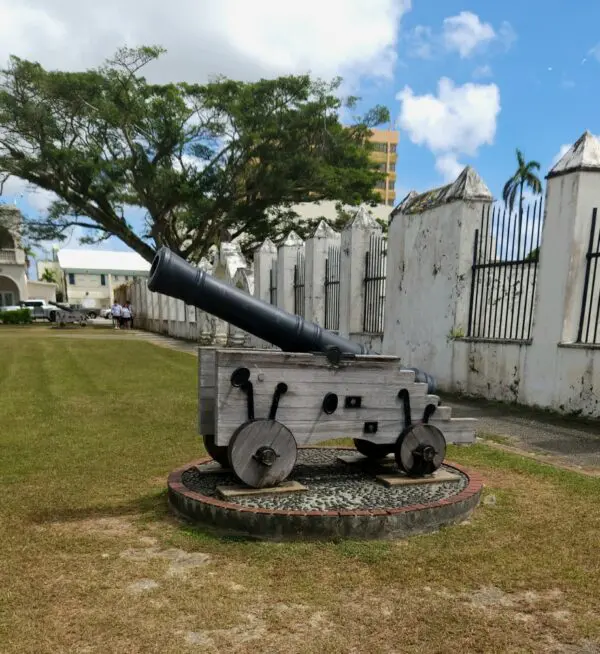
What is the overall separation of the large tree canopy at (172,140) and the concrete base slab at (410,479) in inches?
761

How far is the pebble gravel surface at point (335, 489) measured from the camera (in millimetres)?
3330

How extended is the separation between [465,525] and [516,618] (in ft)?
3.26

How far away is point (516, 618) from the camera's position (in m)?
2.37

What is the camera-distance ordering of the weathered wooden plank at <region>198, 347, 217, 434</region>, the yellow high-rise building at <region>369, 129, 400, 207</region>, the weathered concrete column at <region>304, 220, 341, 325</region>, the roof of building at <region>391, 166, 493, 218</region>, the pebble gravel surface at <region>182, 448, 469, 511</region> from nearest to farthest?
the pebble gravel surface at <region>182, 448, 469, 511</region> < the weathered wooden plank at <region>198, 347, 217, 434</region> < the roof of building at <region>391, 166, 493, 218</region> < the weathered concrete column at <region>304, 220, 341, 325</region> < the yellow high-rise building at <region>369, 129, 400, 207</region>

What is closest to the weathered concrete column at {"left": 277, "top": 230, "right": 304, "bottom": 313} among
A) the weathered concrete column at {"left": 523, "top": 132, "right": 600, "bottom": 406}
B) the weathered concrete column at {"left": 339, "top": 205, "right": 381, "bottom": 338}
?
the weathered concrete column at {"left": 339, "top": 205, "right": 381, "bottom": 338}

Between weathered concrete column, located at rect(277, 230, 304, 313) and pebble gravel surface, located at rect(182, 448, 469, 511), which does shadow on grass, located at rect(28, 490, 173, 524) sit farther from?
weathered concrete column, located at rect(277, 230, 304, 313)

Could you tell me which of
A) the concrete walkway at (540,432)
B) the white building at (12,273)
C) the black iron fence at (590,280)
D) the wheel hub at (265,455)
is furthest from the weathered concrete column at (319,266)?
the white building at (12,273)

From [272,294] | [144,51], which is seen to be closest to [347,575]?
[272,294]

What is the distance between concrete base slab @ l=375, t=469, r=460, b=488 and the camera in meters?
3.72

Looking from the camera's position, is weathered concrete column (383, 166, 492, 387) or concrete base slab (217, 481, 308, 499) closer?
concrete base slab (217, 481, 308, 499)

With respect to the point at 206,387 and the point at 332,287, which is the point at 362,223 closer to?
the point at 332,287

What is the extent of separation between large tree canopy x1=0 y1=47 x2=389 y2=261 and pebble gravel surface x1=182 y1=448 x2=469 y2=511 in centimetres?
1897

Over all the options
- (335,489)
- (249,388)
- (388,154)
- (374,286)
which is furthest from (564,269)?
(388,154)

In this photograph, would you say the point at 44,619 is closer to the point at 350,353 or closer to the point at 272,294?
the point at 350,353
